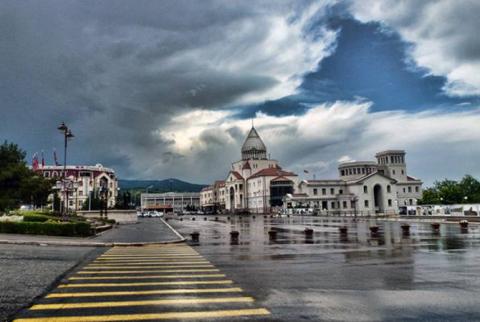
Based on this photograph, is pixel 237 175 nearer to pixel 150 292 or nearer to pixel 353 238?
pixel 353 238

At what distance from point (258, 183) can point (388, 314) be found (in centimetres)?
14231

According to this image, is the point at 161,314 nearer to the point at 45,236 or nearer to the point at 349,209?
the point at 45,236

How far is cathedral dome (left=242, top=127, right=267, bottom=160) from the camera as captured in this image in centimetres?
17000

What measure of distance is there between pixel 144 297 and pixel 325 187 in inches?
4996

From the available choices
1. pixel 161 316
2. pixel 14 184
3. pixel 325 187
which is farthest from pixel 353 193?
pixel 161 316

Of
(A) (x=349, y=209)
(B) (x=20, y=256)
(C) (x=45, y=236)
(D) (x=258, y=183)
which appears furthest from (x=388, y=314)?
(D) (x=258, y=183)

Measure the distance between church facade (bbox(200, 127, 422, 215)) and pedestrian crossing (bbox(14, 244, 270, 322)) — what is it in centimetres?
10458

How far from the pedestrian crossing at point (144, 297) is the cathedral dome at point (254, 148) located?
155122 millimetres

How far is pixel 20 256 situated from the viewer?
18.0 m

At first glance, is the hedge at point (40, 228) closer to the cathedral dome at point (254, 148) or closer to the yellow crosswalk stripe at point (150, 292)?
the yellow crosswalk stripe at point (150, 292)

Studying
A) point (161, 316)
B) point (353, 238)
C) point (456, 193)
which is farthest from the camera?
point (456, 193)

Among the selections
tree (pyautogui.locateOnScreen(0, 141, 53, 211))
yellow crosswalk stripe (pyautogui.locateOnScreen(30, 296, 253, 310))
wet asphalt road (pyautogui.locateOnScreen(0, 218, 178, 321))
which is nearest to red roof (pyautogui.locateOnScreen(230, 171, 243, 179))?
tree (pyautogui.locateOnScreen(0, 141, 53, 211))

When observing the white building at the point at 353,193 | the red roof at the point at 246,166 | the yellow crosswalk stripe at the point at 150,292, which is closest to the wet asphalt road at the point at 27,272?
the yellow crosswalk stripe at the point at 150,292

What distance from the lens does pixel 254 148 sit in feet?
561
